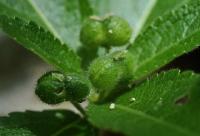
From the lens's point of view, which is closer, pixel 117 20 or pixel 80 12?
pixel 117 20

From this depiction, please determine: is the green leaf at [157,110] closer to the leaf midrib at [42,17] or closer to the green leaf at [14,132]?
the green leaf at [14,132]

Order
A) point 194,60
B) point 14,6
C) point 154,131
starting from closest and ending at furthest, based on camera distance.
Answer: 1. point 154,131
2. point 14,6
3. point 194,60

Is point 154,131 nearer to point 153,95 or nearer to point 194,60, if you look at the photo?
point 153,95

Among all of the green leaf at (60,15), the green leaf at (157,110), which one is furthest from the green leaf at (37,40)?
the green leaf at (60,15)

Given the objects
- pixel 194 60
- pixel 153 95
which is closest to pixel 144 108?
pixel 153 95

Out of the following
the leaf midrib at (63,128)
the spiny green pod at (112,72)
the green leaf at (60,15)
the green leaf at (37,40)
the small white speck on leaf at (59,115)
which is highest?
the green leaf at (60,15)

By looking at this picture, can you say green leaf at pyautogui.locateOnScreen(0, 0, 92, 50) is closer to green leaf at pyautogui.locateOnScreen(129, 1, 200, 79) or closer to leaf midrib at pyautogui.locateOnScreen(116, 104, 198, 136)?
green leaf at pyautogui.locateOnScreen(129, 1, 200, 79)
